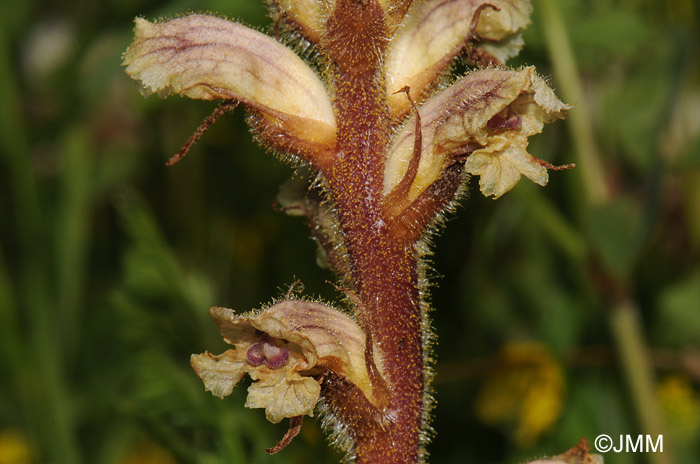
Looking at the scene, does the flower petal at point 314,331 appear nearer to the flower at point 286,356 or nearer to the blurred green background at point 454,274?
the flower at point 286,356

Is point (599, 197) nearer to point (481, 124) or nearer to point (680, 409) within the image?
point (680, 409)

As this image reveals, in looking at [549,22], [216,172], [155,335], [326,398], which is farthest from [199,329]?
[216,172]

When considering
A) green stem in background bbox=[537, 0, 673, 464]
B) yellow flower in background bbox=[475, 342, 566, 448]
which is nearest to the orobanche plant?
green stem in background bbox=[537, 0, 673, 464]

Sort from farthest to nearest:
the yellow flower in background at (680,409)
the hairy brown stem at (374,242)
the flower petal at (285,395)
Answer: the yellow flower in background at (680,409)
the hairy brown stem at (374,242)
the flower petal at (285,395)

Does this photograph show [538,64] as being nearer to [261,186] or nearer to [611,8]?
[611,8]

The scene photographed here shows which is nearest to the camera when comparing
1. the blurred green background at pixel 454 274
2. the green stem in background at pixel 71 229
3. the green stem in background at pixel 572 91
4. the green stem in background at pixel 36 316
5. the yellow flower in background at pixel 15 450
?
the blurred green background at pixel 454 274

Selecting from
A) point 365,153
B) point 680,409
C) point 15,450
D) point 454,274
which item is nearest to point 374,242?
point 365,153

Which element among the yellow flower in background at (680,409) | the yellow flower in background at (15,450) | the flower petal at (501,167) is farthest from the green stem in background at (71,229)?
the flower petal at (501,167)

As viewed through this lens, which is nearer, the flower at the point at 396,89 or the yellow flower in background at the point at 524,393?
the flower at the point at 396,89
